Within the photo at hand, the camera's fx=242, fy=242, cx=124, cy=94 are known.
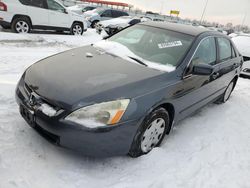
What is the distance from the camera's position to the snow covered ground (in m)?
2.46

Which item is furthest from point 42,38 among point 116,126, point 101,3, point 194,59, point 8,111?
point 101,3

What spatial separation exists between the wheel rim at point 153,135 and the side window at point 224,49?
6.79ft

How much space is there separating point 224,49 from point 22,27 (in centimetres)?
785

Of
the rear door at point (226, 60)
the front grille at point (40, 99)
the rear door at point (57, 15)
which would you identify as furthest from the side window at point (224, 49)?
the rear door at point (57, 15)

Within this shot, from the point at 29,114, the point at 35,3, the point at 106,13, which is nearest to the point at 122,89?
the point at 29,114

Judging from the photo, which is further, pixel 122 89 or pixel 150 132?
pixel 150 132

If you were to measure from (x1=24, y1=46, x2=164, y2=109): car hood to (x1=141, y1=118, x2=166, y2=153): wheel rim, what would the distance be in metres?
0.48

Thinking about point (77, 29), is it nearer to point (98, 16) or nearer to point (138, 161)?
point (98, 16)

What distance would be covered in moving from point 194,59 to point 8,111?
2709 mm

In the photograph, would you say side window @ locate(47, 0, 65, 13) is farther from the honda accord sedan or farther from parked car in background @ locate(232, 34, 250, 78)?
parked car in background @ locate(232, 34, 250, 78)

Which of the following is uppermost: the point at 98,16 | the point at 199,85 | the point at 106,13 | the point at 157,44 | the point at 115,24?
the point at 157,44

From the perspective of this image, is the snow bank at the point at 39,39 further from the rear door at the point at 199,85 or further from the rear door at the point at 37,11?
the rear door at the point at 199,85

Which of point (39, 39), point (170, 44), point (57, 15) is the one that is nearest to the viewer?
point (170, 44)

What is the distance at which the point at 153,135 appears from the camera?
3014 mm
